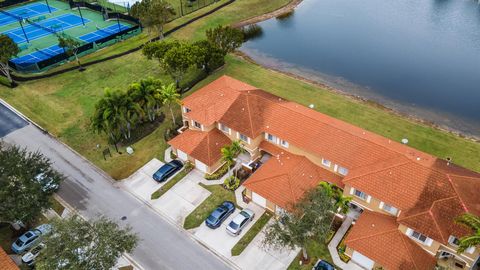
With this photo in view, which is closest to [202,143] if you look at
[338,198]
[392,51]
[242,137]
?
[242,137]

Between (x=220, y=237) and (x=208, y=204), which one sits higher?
(x=208, y=204)

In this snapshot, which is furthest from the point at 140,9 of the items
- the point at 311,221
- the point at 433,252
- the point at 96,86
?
the point at 433,252

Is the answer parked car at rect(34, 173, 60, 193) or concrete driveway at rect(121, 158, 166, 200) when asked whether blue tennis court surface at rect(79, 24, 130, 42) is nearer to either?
concrete driveway at rect(121, 158, 166, 200)

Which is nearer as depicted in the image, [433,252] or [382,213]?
[433,252]

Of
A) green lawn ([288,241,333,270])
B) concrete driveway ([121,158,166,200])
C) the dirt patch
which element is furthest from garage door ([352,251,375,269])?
the dirt patch

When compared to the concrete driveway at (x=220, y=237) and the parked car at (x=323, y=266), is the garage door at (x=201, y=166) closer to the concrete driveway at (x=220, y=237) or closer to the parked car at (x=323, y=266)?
the concrete driveway at (x=220, y=237)

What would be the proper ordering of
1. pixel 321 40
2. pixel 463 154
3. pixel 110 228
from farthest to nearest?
1. pixel 321 40
2. pixel 463 154
3. pixel 110 228

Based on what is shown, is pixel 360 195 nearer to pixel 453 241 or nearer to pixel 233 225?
pixel 453 241

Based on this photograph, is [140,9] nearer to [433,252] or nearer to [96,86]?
[96,86]
